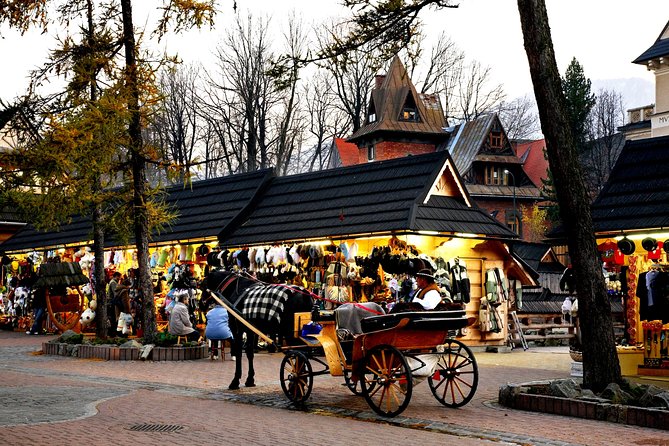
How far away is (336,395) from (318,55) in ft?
16.9

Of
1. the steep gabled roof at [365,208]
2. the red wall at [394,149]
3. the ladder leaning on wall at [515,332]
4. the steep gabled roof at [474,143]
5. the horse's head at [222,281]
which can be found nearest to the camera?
the horse's head at [222,281]

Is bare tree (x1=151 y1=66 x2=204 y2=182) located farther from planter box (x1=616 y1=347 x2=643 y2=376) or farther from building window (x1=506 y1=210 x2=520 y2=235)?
planter box (x1=616 y1=347 x2=643 y2=376)

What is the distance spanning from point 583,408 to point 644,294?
19.4ft

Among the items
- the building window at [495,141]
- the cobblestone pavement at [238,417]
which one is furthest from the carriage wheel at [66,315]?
the building window at [495,141]

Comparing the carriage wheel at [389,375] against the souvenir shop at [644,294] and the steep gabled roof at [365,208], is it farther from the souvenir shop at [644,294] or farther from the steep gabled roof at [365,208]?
the steep gabled roof at [365,208]

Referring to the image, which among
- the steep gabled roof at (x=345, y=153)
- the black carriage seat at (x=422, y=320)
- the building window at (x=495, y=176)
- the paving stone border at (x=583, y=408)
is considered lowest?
the paving stone border at (x=583, y=408)

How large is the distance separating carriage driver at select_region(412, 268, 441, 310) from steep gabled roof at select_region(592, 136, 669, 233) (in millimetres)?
6368

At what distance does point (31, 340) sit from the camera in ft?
90.1

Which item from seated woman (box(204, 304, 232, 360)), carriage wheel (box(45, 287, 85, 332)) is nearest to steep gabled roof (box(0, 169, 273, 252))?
carriage wheel (box(45, 287, 85, 332))

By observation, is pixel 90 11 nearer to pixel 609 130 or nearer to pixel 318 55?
pixel 318 55

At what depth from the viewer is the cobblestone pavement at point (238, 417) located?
31.8 feet

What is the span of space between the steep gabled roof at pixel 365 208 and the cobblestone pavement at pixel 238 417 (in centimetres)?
612

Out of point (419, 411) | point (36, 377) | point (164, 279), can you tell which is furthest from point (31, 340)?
point (419, 411)

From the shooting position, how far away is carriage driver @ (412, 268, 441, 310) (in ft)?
40.6
